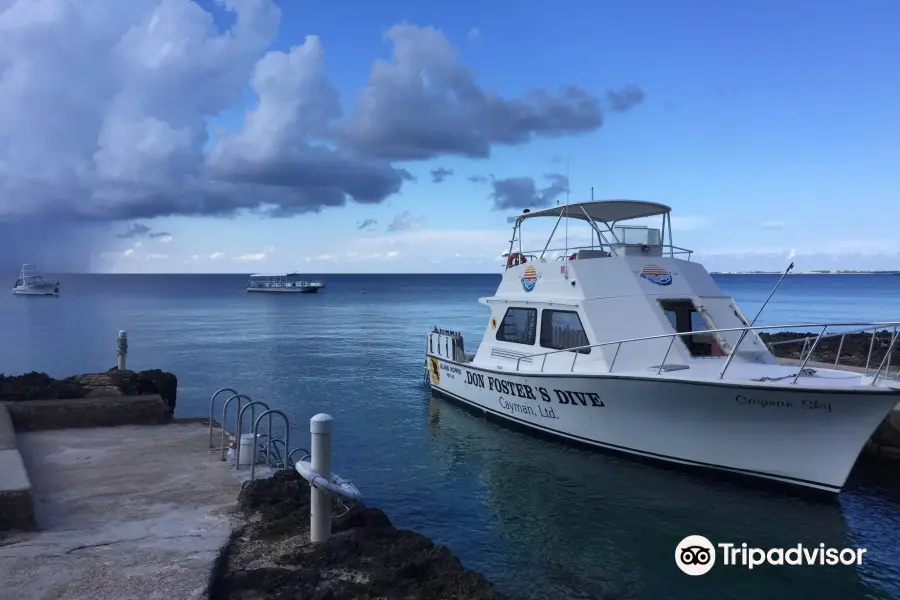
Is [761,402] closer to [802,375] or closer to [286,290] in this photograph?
[802,375]

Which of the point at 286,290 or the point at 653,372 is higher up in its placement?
the point at 286,290

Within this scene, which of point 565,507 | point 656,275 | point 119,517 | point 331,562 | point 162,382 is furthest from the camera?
point 162,382

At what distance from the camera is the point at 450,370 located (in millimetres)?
16875

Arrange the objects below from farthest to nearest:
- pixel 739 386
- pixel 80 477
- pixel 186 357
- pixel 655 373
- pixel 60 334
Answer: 1. pixel 60 334
2. pixel 186 357
3. pixel 655 373
4. pixel 739 386
5. pixel 80 477

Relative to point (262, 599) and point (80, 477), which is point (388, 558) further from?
point (80, 477)

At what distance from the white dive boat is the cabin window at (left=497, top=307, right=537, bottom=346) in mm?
27

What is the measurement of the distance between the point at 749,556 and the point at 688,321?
5546 mm

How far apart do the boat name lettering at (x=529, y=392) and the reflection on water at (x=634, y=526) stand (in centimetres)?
103

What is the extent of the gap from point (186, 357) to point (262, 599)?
2666 centimetres

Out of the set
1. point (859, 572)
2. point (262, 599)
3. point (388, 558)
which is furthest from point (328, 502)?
point (859, 572)

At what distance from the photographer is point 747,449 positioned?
10.1m

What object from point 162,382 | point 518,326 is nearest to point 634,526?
point 518,326

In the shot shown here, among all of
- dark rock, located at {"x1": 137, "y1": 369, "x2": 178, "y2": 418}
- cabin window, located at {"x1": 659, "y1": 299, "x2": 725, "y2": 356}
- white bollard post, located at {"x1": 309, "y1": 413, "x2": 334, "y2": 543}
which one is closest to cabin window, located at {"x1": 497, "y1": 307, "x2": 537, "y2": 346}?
cabin window, located at {"x1": 659, "y1": 299, "x2": 725, "y2": 356}

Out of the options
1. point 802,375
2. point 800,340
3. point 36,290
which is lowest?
point 802,375
